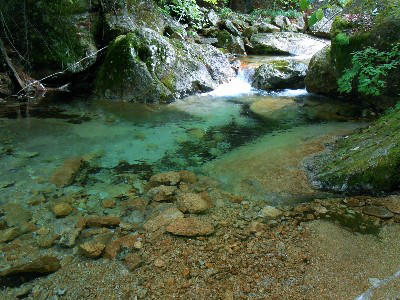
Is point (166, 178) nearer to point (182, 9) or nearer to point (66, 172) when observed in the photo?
point (66, 172)

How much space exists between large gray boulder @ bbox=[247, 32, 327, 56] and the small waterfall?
10.4ft

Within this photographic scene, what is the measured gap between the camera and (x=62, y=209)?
10.6ft

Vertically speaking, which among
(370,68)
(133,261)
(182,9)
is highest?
(182,9)

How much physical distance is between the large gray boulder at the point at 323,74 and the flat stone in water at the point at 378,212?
4900mm

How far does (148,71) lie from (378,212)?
6041 mm

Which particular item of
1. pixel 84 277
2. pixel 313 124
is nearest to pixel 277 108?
pixel 313 124

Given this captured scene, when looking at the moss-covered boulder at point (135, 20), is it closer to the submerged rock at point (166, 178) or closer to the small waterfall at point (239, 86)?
the small waterfall at point (239, 86)

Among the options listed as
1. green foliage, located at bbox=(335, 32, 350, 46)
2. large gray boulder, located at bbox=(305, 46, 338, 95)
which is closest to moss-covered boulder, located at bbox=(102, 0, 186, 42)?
large gray boulder, located at bbox=(305, 46, 338, 95)

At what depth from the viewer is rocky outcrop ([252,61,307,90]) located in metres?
8.84

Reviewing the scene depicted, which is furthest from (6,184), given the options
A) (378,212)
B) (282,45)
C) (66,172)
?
(282,45)

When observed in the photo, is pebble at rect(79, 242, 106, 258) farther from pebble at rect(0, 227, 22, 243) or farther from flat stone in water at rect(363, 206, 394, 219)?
flat stone in water at rect(363, 206, 394, 219)

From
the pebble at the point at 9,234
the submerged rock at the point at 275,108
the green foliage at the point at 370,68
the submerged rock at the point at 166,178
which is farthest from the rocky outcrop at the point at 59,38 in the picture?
the green foliage at the point at 370,68

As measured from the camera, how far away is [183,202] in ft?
11.1

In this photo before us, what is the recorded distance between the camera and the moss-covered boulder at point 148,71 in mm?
7566
